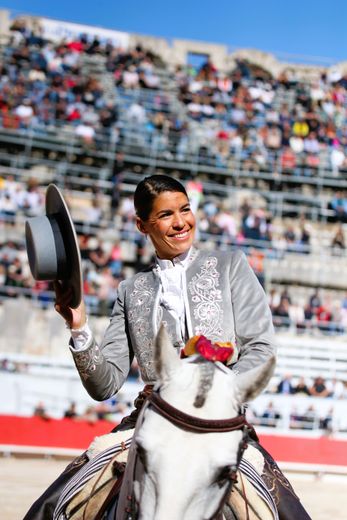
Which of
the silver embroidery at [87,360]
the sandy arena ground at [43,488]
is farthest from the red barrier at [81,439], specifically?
the silver embroidery at [87,360]

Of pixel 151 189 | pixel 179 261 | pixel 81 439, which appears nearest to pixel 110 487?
pixel 179 261

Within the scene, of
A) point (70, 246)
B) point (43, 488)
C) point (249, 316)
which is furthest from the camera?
point (43, 488)

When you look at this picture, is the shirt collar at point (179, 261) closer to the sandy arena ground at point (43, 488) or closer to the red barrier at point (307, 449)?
the sandy arena ground at point (43, 488)

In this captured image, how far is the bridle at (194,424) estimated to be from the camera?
1.58 meters

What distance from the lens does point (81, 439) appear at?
836 cm

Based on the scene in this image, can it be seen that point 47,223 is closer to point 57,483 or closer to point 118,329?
point 118,329

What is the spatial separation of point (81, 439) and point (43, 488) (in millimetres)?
1812

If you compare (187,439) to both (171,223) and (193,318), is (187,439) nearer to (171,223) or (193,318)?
(193,318)

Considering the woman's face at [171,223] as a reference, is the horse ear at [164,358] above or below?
below

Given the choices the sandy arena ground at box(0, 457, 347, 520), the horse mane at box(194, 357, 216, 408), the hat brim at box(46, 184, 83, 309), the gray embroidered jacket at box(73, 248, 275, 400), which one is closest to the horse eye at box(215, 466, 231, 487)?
the horse mane at box(194, 357, 216, 408)

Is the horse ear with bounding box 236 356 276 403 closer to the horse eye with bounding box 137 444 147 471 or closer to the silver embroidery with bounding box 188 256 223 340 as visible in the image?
the horse eye with bounding box 137 444 147 471

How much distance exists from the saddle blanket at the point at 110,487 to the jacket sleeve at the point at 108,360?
15cm

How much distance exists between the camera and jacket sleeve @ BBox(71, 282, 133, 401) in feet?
6.97

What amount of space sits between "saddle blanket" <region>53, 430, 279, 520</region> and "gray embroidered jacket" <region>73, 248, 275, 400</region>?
0.53 feet
